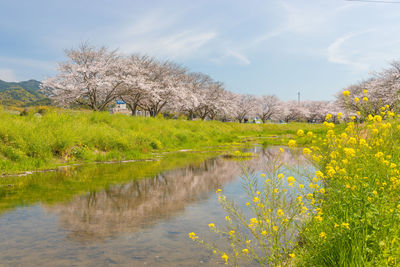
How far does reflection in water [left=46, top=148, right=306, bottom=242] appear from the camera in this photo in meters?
A: 6.02

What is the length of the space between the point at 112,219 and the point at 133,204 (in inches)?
46.1

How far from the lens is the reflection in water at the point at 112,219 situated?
4688 mm

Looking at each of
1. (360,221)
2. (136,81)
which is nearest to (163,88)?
(136,81)

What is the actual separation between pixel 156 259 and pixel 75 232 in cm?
203

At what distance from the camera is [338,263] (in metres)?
3.11

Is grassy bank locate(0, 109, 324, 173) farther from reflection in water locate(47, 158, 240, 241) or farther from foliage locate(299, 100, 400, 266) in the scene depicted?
foliage locate(299, 100, 400, 266)

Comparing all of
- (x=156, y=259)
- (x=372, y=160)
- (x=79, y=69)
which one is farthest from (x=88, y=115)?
(x=372, y=160)

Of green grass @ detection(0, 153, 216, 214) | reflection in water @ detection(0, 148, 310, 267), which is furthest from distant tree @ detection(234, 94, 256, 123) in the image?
reflection in water @ detection(0, 148, 310, 267)

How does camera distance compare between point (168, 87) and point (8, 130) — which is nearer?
point (8, 130)

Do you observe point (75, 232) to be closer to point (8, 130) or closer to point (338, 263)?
point (338, 263)

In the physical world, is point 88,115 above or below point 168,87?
below

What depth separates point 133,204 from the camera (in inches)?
302

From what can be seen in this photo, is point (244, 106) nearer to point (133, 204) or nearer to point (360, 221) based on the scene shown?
point (133, 204)

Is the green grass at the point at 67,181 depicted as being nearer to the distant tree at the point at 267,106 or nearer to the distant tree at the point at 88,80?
the distant tree at the point at 88,80
